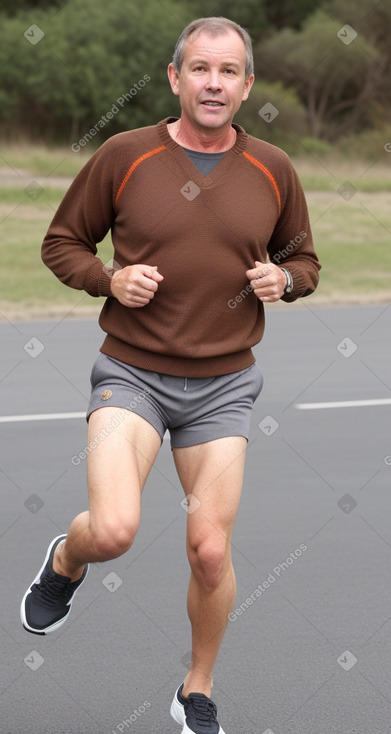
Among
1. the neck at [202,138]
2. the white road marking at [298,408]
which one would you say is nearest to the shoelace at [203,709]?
the neck at [202,138]

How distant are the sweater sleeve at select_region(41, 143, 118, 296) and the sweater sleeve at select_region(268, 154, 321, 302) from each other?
0.59m

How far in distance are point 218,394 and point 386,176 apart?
28.1 m

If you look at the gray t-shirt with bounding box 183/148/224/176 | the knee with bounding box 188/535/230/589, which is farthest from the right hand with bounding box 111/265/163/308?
the knee with bounding box 188/535/230/589

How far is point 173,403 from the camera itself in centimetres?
452

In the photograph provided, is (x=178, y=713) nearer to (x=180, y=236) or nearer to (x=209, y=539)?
(x=209, y=539)

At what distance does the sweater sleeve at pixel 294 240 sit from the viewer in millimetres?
4672

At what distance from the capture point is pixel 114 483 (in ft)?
14.0

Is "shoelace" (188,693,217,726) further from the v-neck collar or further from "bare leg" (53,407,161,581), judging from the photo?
the v-neck collar

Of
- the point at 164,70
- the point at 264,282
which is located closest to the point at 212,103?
the point at 264,282

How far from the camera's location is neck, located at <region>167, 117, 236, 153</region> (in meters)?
4.49

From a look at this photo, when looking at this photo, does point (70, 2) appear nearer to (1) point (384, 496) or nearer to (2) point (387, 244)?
(2) point (387, 244)

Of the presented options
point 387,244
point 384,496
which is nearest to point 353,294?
point 387,244

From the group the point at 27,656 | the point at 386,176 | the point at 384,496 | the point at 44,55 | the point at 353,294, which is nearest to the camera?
the point at 27,656

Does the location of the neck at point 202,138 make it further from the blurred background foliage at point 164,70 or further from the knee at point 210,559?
the blurred background foliage at point 164,70
